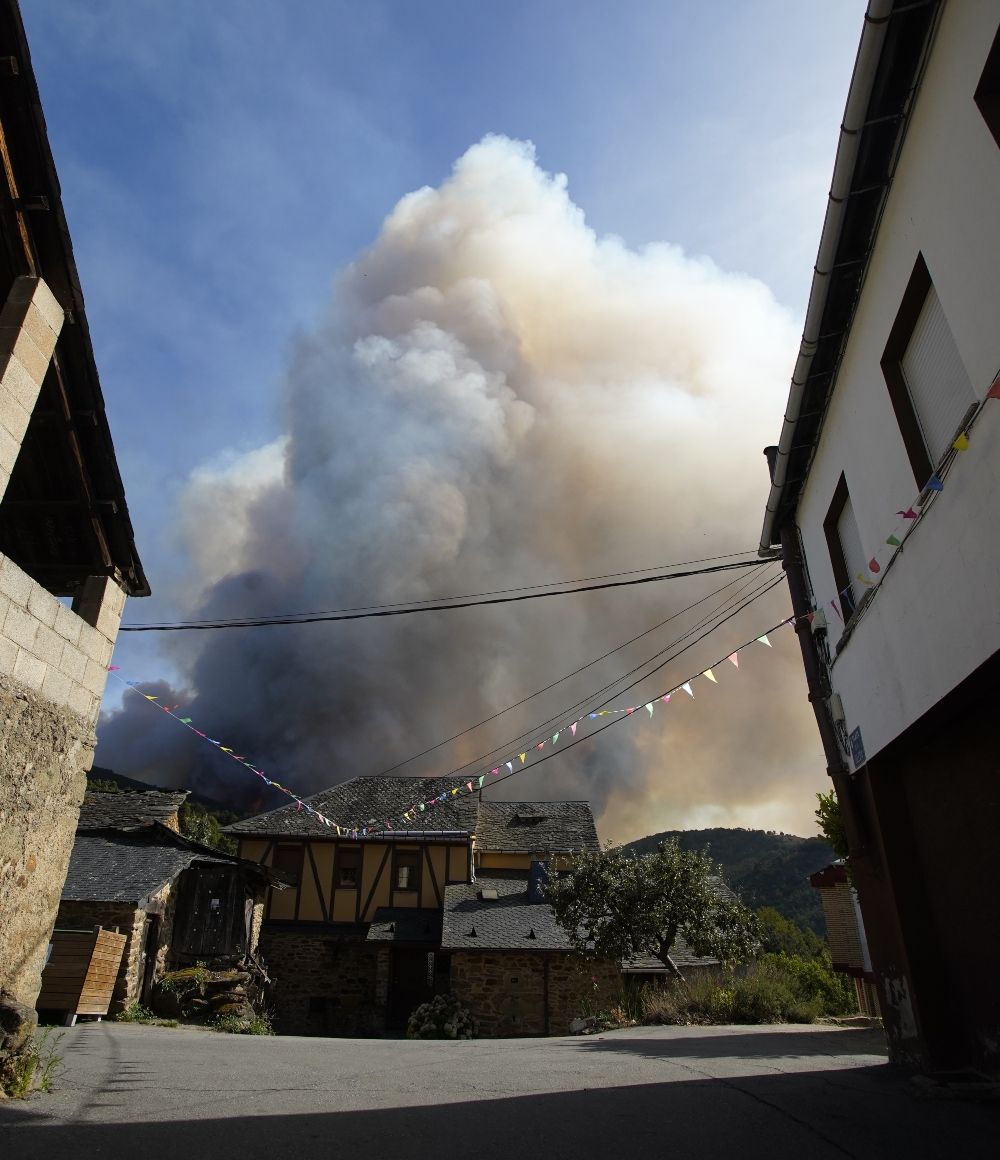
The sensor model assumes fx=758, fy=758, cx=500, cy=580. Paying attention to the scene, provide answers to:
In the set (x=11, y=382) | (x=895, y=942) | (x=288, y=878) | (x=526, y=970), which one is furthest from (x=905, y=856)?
(x=288, y=878)

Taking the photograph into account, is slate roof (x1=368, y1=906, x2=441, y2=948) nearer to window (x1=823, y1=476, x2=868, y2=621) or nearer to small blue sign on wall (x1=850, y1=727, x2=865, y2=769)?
small blue sign on wall (x1=850, y1=727, x2=865, y2=769)

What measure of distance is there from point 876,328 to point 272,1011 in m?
21.2

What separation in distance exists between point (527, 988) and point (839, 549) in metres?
15.3

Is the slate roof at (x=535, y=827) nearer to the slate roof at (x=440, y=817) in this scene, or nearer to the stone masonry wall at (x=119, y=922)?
the slate roof at (x=440, y=817)

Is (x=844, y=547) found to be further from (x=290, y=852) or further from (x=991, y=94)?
(x=290, y=852)

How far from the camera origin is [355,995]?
22500 millimetres

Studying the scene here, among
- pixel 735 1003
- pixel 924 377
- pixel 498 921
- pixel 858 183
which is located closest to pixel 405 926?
pixel 498 921

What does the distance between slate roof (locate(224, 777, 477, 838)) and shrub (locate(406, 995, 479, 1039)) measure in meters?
7.00

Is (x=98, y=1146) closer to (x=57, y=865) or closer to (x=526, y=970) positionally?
(x=57, y=865)

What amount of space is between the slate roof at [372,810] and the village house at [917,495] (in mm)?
19483

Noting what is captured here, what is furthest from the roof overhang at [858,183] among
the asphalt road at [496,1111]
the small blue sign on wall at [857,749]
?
the asphalt road at [496,1111]

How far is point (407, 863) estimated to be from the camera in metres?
24.9

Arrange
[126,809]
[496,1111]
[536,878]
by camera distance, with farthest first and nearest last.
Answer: [536,878], [126,809], [496,1111]

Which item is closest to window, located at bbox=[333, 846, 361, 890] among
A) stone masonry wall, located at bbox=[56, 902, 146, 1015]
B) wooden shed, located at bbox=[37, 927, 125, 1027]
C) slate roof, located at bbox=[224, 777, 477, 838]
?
slate roof, located at bbox=[224, 777, 477, 838]
